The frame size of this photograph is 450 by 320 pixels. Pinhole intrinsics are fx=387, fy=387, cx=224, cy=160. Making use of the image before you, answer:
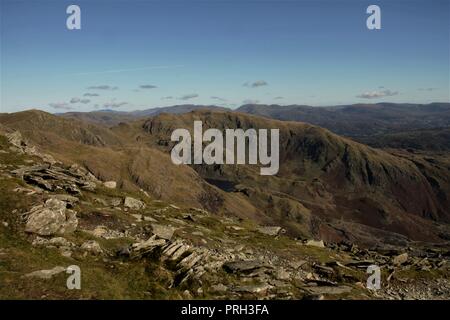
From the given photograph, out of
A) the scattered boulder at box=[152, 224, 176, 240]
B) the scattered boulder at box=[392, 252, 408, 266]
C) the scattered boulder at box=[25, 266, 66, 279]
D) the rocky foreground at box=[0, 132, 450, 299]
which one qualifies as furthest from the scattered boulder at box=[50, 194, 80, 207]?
the scattered boulder at box=[392, 252, 408, 266]

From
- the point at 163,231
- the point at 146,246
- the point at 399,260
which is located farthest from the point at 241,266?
the point at 399,260

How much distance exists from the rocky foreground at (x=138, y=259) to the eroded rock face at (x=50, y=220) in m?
0.08

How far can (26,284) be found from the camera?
80.9 ft

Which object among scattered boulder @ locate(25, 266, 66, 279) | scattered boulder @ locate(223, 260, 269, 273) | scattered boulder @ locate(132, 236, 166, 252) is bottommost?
scattered boulder @ locate(223, 260, 269, 273)

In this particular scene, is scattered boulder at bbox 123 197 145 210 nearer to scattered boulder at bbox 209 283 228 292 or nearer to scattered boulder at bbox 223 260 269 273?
scattered boulder at bbox 223 260 269 273

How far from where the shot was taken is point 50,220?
34594mm

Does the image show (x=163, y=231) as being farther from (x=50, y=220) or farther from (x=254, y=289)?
(x=254, y=289)

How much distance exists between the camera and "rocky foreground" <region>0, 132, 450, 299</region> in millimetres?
26875

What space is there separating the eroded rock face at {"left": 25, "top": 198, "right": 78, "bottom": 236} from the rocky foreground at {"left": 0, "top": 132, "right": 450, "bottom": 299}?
0.28 ft

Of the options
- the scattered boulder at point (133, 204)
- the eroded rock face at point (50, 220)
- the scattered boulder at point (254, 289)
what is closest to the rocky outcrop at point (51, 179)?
the scattered boulder at point (133, 204)

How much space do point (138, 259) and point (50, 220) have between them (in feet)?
30.6
